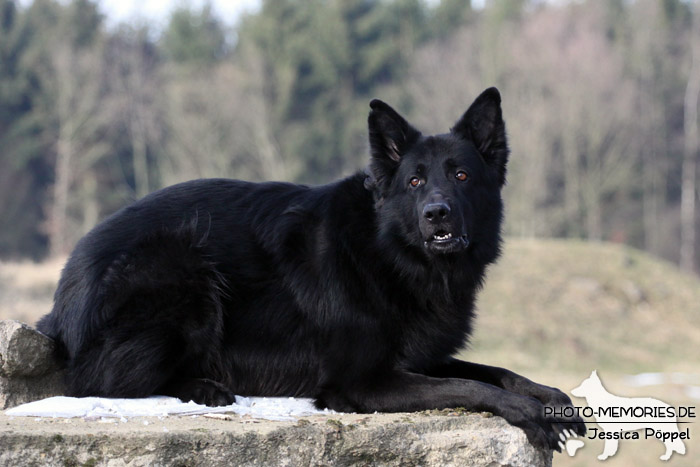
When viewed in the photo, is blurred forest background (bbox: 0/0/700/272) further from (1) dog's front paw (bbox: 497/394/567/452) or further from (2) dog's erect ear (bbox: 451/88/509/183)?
(1) dog's front paw (bbox: 497/394/567/452)

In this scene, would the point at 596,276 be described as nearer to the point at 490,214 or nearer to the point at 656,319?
the point at 656,319

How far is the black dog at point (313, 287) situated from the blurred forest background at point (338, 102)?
31.1 meters

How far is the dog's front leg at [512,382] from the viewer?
3988 millimetres

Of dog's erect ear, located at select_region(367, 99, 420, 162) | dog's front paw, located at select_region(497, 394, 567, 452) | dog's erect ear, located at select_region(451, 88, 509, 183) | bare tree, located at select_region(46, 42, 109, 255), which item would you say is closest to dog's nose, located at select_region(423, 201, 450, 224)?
dog's erect ear, located at select_region(367, 99, 420, 162)

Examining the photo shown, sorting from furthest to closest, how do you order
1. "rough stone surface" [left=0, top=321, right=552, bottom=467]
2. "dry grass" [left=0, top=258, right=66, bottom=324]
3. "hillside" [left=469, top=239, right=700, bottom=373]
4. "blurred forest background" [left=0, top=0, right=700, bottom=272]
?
"blurred forest background" [left=0, top=0, right=700, bottom=272] < "hillside" [left=469, top=239, right=700, bottom=373] < "dry grass" [left=0, top=258, right=66, bottom=324] < "rough stone surface" [left=0, top=321, right=552, bottom=467]

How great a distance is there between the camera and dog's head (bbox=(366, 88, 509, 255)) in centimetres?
430

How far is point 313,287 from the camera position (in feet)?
14.8

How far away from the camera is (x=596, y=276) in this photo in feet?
84.7

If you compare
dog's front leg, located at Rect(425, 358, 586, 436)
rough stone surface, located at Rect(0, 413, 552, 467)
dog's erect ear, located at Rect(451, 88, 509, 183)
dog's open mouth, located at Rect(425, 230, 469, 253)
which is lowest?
rough stone surface, located at Rect(0, 413, 552, 467)

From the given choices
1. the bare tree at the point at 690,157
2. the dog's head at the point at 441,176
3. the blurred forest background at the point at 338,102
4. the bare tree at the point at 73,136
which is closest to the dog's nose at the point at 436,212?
the dog's head at the point at 441,176

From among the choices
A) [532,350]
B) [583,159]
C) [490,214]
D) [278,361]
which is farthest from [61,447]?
[583,159]

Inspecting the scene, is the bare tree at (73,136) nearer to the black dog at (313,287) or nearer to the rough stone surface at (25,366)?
the rough stone surface at (25,366)

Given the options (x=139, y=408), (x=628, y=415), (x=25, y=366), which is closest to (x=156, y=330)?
(x=139, y=408)

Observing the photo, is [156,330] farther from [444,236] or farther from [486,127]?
[486,127]
